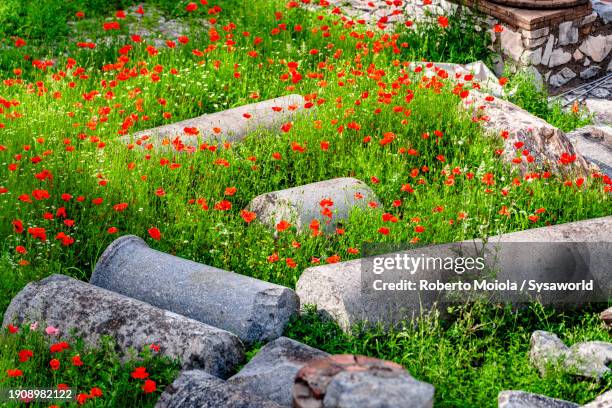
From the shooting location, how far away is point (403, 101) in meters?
7.52

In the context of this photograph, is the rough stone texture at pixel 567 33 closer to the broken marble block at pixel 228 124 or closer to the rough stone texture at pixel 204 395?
the broken marble block at pixel 228 124

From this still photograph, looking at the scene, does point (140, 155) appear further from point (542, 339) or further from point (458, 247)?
point (542, 339)

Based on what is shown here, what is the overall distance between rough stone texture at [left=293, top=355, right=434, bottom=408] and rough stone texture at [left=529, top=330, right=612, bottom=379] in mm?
1979

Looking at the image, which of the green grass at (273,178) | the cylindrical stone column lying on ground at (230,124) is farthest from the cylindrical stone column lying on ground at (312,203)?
the cylindrical stone column lying on ground at (230,124)

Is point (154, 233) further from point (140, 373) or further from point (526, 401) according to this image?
point (526, 401)

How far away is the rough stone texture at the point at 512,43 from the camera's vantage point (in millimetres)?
9258

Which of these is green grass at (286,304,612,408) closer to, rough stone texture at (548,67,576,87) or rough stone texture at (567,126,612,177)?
rough stone texture at (567,126,612,177)

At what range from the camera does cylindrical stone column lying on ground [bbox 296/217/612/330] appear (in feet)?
16.3

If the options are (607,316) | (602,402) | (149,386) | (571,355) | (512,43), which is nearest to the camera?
(149,386)

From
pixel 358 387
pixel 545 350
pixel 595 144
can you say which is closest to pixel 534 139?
pixel 595 144

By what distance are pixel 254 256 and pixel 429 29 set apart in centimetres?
497

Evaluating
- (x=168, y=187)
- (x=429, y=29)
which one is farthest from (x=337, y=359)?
(x=429, y=29)

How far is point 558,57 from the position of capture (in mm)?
9586

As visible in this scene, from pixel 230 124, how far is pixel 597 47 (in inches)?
200
